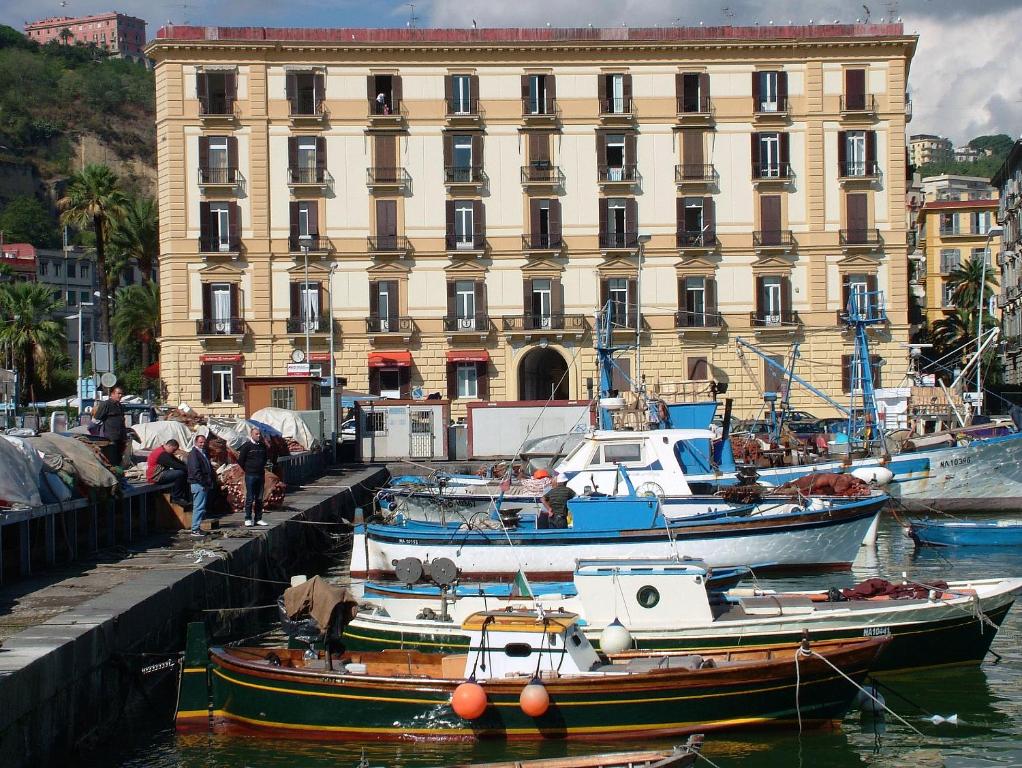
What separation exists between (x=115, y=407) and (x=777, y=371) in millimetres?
36474

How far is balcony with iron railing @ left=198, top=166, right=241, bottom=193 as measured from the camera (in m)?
57.6

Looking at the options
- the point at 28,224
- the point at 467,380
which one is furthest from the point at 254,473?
the point at 28,224

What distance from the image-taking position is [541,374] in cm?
6078

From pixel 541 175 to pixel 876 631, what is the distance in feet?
141

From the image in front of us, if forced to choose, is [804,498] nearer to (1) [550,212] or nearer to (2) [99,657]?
(2) [99,657]

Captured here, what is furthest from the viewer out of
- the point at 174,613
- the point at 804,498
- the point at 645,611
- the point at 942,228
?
the point at 942,228

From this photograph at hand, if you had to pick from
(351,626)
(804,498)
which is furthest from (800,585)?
(351,626)

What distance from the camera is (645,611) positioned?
16.7 meters

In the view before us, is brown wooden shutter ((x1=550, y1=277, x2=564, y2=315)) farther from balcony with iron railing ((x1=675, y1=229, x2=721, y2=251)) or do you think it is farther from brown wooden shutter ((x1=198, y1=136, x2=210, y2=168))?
brown wooden shutter ((x1=198, y1=136, x2=210, y2=168))

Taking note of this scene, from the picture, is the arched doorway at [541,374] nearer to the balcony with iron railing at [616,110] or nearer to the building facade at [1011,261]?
the balcony with iron railing at [616,110]

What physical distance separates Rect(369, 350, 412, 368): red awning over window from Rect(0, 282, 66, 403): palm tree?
827 inches

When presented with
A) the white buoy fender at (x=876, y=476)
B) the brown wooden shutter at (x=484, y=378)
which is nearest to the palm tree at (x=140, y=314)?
the brown wooden shutter at (x=484, y=378)

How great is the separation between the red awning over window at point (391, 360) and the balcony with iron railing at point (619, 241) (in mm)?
9779

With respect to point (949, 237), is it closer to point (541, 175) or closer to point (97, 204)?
point (541, 175)
